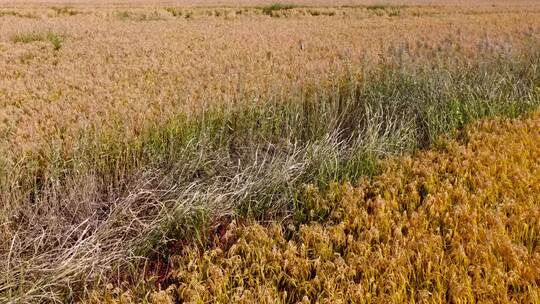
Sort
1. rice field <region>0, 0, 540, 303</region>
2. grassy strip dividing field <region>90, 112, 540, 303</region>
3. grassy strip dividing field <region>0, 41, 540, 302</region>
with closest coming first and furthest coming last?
grassy strip dividing field <region>90, 112, 540, 303</region> → rice field <region>0, 0, 540, 303</region> → grassy strip dividing field <region>0, 41, 540, 302</region>

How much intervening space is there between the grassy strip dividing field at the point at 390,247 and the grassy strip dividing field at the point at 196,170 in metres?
0.25

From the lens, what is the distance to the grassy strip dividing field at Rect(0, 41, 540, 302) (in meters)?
3.05

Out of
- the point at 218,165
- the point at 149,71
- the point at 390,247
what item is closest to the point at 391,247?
the point at 390,247

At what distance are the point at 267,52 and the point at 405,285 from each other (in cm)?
823

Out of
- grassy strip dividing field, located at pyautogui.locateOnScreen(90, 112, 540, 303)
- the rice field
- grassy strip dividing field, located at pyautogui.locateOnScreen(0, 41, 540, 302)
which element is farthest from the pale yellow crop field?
grassy strip dividing field, located at pyautogui.locateOnScreen(90, 112, 540, 303)

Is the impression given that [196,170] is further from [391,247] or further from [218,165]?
[391,247]

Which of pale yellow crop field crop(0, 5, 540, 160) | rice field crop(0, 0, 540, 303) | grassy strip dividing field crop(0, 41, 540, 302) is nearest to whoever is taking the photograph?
rice field crop(0, 0, 540, 303)

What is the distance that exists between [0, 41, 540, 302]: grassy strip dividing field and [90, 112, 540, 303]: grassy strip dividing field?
25cm

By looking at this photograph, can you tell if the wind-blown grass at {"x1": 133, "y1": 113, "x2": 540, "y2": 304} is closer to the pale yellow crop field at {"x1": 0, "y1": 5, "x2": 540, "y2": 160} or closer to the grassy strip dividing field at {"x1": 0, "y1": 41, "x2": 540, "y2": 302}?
the grassy strip dividing field at {"x1": 0, "y1": 41, "x2": 540, "y2": 302}

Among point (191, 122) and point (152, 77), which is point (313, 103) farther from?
point (152, 77)

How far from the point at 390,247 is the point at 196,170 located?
6.67 feet

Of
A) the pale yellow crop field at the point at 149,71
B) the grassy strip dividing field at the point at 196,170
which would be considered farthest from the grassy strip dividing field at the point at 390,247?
the pale yellow crop field at the point at 149,71

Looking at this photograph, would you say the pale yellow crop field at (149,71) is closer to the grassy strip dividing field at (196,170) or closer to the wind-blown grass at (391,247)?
the grassy strip dividing field at (196,170)

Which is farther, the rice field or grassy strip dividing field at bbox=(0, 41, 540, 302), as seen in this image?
grassy strip dividing field at bbox=(0, 41, 540, 302)
